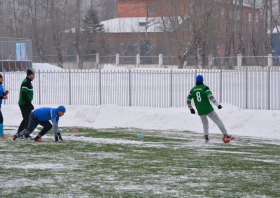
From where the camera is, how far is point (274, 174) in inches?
295

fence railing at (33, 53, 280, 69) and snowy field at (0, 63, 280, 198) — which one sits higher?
fence railing at (33, 53, 280, 69)

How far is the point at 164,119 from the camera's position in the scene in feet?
54.5

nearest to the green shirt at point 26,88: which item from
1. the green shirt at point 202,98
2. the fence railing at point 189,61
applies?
the green shirt at point 202,98

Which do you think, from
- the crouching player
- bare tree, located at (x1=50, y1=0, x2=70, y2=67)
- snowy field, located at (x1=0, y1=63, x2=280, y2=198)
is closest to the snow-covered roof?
bare tree, located at (x1=50, y1=0, x2=70, y2=67)

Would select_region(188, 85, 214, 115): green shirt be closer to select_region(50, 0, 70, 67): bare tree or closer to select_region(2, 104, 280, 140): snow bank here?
select_region(2, 104, 280, 140): snow bank

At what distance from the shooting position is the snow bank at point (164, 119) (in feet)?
48.4

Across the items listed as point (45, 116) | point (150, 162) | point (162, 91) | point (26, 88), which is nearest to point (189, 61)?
point (162, 91)

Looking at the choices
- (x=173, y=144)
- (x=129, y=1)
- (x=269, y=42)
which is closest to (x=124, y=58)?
(x=269, y=42)

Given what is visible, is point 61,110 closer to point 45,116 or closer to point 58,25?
point 45,116

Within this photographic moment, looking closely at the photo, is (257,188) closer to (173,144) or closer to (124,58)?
(173,144)

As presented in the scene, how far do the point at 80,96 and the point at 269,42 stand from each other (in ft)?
113

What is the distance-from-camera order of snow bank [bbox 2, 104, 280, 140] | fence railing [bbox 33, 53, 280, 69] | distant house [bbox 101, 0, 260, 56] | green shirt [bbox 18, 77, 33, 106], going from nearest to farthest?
green shirt [bbox 18, 77, 33, 106], snow bank [bbox 2, 104, 280, 140], fence railing [bbox 33, 53, 280, 69], distant house [bbox 101, 0, 260, 56]

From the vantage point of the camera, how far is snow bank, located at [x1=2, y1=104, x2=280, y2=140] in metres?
14.8

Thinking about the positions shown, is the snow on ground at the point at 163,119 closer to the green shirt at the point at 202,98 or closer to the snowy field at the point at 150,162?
the snowy field at the point at 150,162
